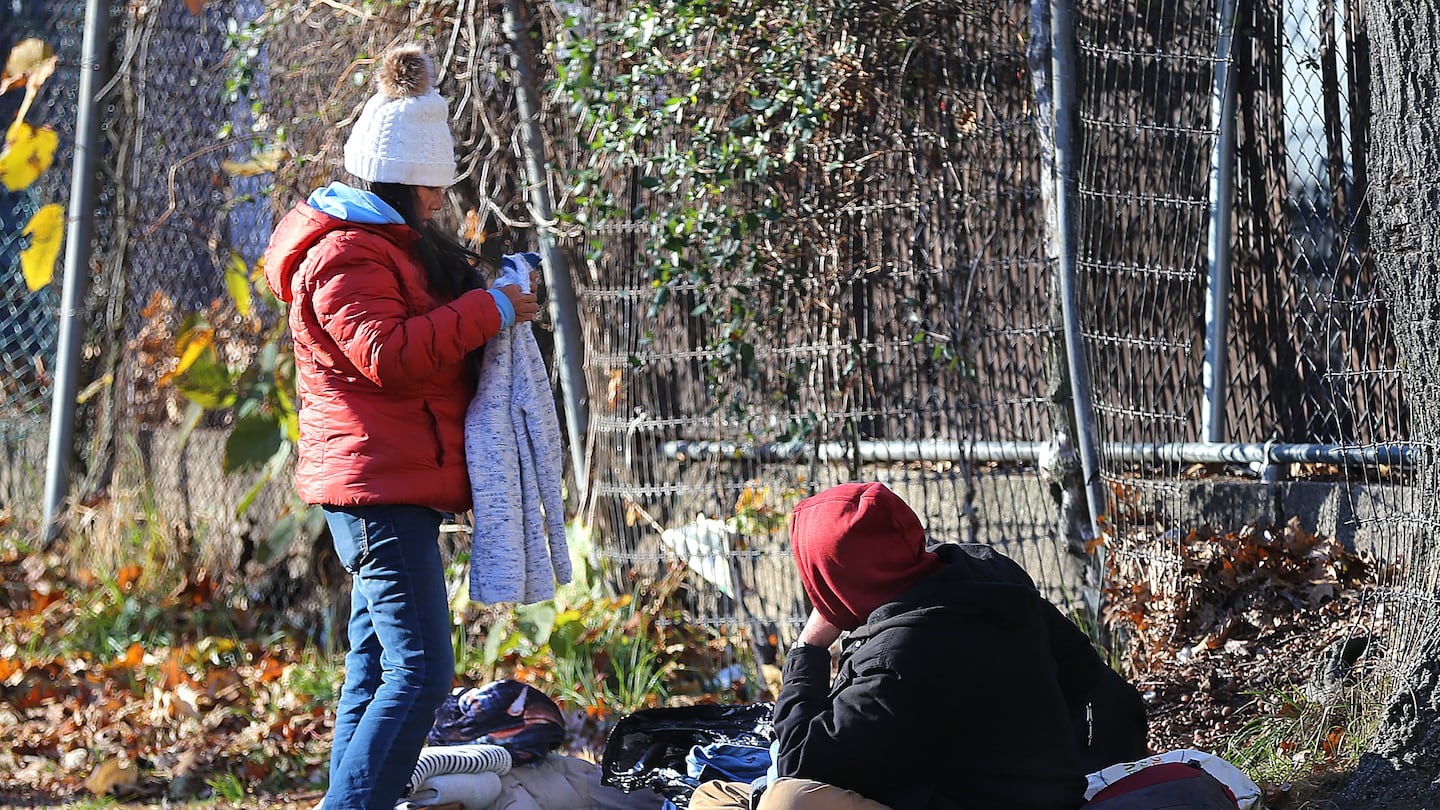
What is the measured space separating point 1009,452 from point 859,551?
82.6 inches

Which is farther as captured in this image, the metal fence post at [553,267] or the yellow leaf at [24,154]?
the yellow leaf at [24,154]

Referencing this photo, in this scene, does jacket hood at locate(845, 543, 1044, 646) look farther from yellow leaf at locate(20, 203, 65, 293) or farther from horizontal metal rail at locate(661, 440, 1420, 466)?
yellow leaf at locate(20, 203, 65, 293)

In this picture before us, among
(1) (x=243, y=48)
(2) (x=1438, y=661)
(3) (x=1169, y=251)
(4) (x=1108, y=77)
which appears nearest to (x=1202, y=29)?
(4) (x=1108, y=77)

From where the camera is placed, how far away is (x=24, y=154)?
6.25 m

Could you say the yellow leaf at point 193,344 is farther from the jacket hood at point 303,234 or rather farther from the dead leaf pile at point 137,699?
the jacket hood at point 303,234

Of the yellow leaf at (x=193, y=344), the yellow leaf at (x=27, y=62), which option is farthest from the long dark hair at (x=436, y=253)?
the yellow leaf at (x=27, y=62)

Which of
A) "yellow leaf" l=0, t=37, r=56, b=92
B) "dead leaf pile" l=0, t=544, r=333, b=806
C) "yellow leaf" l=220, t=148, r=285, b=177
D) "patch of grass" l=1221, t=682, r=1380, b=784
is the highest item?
"yellow leaf" l=0, t=37, r=56, b=92

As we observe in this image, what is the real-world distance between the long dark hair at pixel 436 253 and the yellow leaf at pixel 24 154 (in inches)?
148

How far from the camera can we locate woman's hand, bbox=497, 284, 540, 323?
3332 millimetres

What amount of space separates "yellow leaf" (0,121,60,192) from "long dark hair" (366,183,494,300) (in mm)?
3752

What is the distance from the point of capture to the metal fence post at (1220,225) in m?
4.06

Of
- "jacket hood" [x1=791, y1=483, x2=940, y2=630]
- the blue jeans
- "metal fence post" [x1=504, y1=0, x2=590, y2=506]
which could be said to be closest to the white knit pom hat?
the blue jeans

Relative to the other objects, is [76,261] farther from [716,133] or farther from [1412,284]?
[1412,284]

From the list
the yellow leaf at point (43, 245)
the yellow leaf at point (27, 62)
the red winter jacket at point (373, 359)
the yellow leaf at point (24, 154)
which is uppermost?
the yellow leaf at point (27, 62)
